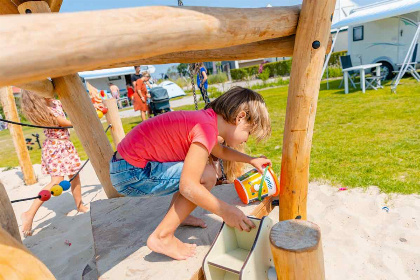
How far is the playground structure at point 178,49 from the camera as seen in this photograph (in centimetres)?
70

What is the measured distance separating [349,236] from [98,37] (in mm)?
2194

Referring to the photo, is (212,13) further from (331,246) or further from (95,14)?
(331,246)

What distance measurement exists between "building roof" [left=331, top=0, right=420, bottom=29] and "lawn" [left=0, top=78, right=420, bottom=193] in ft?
9.17

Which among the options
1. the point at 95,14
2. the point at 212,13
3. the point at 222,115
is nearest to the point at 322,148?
the point at 222,115

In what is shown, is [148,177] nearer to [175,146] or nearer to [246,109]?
[175,146]

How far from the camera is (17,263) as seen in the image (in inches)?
29.4

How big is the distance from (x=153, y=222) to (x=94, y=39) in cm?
157

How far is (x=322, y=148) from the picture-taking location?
4188 mm

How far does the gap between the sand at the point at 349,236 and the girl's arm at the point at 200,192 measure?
844mm

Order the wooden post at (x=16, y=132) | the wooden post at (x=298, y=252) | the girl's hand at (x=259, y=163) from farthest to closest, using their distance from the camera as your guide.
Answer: the wooden post at (x=16, y=132) → the girl's hand at (x=259, y=163) → the wooden post at (x=298, y=252)

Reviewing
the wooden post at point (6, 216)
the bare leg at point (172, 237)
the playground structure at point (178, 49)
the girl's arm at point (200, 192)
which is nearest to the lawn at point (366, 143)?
the playground structure at point (178, 49)

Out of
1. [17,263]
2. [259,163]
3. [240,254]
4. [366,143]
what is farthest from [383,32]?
[17,263]

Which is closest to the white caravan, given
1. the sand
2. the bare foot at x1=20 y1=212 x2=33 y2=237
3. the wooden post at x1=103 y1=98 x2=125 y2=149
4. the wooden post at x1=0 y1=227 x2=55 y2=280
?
the sand

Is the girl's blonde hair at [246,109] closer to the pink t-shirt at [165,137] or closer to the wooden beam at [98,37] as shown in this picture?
the pink t-shirt at [165,137]
